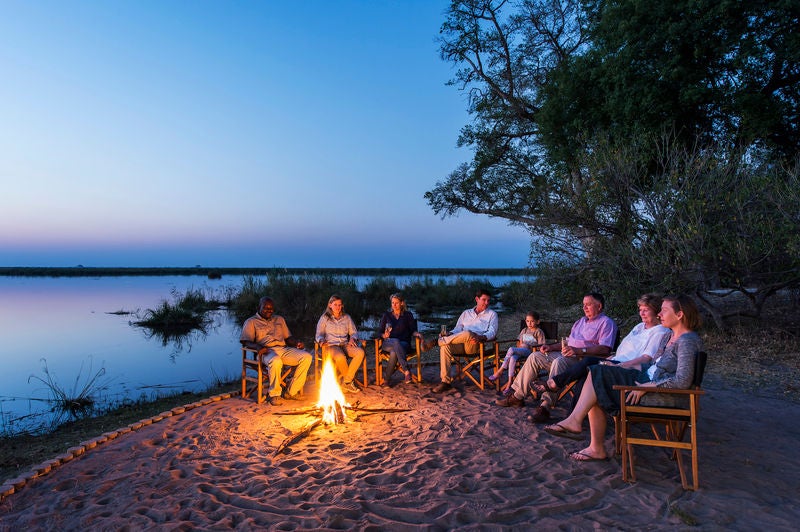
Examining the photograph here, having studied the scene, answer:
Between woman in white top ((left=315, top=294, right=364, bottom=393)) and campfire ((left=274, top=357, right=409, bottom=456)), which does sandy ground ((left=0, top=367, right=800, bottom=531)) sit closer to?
campfire ((left=274, top=357, right=409, bottom=456))

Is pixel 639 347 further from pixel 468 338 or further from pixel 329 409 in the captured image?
pixel 329 409

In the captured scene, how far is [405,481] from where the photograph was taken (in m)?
2.72

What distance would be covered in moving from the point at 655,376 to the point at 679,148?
6.24m

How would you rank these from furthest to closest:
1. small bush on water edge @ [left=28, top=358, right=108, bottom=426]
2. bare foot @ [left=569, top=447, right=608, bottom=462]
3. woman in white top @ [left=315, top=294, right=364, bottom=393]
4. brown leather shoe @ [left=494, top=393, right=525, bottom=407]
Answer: small bush on water edge @ [left=28, top=358, right=108, bottom=426] < woman in white top @ [left=315, top=294, right=364, bottom=393] < brown leather shoe @ [left=494, top=393, right=525, bottom=407] < bare foot @ [left=569, top=447, right=608, bottom=462]

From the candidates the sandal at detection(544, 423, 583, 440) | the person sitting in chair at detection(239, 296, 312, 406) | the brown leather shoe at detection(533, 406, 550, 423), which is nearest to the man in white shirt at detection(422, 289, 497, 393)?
the brown leather shoe at detection(533, 406, 550, 423)

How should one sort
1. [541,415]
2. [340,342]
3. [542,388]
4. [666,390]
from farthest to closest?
[340,342] → [542,388] → [541,415] → [666,390]

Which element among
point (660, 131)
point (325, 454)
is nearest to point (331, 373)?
point (325, 454)

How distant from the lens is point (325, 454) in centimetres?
321

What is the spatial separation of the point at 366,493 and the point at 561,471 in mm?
1175

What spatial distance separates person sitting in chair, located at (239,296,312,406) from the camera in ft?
15.1

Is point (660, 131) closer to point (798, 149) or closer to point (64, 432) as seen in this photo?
point (798, 149)

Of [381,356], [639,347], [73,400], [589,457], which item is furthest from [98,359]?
[639,347]

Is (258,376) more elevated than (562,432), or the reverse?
(258,376)

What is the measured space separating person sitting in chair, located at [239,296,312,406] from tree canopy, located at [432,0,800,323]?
14.7 ft
